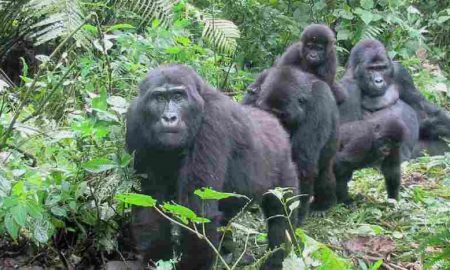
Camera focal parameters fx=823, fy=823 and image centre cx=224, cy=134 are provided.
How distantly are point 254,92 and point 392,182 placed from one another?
136 cm

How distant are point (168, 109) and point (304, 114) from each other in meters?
1.63

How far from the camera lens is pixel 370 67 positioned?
755 centimetres

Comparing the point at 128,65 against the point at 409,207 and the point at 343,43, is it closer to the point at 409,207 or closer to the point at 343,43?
the point at 409,207

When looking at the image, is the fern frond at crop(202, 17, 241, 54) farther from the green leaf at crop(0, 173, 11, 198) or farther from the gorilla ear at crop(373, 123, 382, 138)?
the green leaf at crop(0, 173, 11, 198)

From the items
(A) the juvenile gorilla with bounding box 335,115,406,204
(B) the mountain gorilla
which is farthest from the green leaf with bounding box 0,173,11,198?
(B) the mountain gorilla

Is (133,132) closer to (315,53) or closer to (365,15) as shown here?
(315,53)

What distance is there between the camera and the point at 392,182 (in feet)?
21.5

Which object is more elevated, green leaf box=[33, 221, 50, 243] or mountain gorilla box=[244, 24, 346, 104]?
mountain gorilla box=[244, 24, 346, 104]

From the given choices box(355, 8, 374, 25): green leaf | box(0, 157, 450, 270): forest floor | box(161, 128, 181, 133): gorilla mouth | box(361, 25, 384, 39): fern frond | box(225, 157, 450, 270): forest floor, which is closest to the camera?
box(161, 128, 181, 133): gorilla mouth

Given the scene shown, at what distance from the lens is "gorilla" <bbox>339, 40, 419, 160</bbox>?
750 centimetres

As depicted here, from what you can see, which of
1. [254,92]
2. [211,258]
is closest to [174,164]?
[211,258]

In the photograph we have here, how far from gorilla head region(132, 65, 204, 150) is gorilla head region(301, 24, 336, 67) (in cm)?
226

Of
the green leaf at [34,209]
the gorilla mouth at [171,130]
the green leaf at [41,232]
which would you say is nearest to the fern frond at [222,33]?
the gorilla mouth at [171,130]

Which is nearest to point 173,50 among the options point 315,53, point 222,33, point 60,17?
point 222,33
